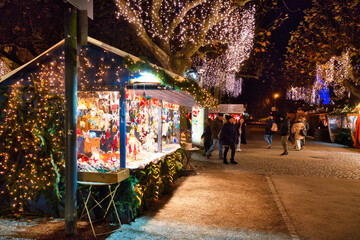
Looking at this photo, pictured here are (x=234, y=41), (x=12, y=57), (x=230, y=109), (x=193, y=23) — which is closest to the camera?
(x=12, y=57)

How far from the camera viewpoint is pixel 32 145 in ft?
18.4

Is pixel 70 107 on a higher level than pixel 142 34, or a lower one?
lower

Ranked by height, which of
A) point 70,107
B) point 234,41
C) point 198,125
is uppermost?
point 234,41

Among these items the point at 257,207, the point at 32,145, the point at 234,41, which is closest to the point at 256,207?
the point at 257,207

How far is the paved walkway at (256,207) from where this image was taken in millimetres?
5016

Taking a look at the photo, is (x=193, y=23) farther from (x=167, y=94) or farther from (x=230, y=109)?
(x=230, y=109)

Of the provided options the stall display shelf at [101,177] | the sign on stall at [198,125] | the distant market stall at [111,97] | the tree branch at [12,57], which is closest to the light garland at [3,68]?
the tree branch at [12,57]

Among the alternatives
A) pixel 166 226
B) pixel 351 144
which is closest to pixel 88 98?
pixel 166 226

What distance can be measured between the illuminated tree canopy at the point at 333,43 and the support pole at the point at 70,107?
673 inches

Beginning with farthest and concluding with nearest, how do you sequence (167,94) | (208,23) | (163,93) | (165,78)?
(208,23)
(167,94)
(163,93)
(165,78)

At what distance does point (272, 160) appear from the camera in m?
13.3

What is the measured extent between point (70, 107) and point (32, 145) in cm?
166

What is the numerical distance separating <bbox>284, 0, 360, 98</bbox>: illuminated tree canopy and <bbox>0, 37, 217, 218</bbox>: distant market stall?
15.1 metres

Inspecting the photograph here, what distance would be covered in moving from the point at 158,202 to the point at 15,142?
3.05 metres
